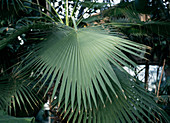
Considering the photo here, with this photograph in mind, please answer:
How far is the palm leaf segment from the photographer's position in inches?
25.9

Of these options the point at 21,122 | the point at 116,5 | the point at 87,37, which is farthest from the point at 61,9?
the point at 21,122

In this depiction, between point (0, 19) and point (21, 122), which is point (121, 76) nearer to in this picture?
point (21, 122)

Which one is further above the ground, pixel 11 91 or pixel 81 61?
pixel 81 61

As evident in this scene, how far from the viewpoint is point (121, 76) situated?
3.05 feet

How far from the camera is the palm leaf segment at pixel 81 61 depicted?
658 mm

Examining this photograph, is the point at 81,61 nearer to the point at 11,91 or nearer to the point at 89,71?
the point at 89,71

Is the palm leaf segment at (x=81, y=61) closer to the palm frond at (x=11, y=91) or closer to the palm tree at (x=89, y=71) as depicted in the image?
the palm tree at (x=89, y=71)

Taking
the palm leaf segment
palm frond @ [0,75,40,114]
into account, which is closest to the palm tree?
the palm leaf segment

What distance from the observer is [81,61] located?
0.70 meters

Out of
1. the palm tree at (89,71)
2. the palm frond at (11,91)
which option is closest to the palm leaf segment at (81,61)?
the palm tree at (89,71)

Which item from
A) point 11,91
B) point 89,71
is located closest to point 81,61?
point 89,71

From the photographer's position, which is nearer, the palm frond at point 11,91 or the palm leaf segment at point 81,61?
the palm leaf segment at point 81,61

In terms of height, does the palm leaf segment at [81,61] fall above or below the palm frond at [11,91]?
above

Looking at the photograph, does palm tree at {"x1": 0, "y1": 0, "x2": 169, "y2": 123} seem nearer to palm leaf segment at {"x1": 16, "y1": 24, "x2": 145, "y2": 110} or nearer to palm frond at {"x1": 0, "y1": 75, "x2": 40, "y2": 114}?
palm leaf segment at {"x1": 16, "y1": 24, "x2": 145, "y2": 110}
